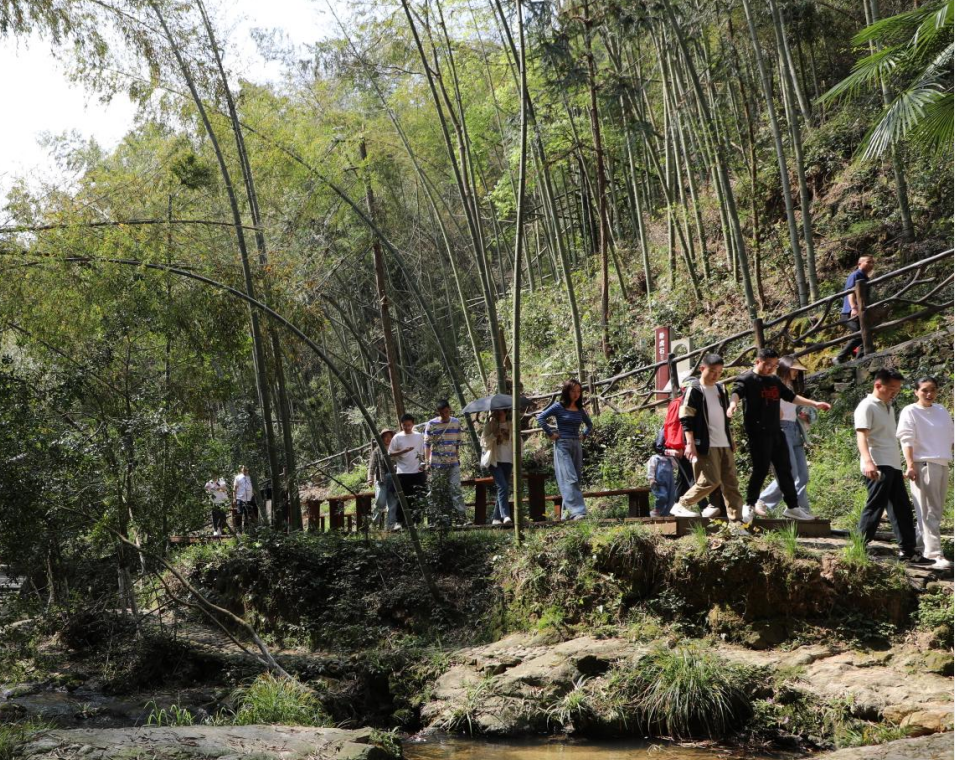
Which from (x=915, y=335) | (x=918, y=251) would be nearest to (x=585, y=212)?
(x=918, y=251)

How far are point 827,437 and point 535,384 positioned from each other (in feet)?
22.6

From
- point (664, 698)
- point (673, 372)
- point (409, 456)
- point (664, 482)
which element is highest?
point (673, 372)

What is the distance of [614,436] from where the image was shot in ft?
37.5

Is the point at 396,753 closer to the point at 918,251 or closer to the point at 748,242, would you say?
the point at 918,251

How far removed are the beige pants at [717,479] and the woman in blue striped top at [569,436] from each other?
1.29 m

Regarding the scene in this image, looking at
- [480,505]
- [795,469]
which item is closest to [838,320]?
[795,469]

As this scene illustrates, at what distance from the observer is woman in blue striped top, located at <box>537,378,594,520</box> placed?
738 cm

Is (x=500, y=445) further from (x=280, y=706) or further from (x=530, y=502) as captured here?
(x=280, y=706)

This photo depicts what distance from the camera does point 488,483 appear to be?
8.77 m

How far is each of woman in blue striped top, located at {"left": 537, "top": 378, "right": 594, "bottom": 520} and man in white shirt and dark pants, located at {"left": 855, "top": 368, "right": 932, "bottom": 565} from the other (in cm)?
240

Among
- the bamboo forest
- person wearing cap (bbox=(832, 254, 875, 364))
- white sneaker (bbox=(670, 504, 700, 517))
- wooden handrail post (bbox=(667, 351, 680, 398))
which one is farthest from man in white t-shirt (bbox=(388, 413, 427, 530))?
person wearing cap (bbox=(832, 254, 875, 364))

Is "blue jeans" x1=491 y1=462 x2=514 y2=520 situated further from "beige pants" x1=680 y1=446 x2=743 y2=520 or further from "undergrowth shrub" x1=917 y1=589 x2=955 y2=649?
"undergrowth shrub" x1=917 y1=589 x2=955 y2=649

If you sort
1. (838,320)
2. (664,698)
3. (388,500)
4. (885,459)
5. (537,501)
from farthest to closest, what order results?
(838,320) < (388,500) < (537,501) < (885,459) < (664,698)

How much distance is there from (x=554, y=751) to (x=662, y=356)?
7.39m
